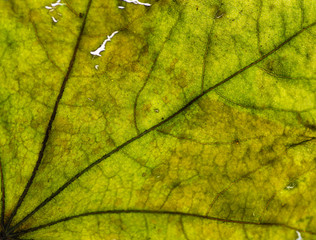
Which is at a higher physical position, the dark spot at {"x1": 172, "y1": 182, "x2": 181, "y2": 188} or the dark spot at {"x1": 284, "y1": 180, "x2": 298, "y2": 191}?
the dark spot at {"x1": 284, "y1": 180, "x2": 298, "y2": 191}

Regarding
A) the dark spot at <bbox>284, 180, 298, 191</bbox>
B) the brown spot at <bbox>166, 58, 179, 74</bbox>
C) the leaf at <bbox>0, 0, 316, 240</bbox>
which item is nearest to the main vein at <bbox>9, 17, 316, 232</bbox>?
the leaf at <bbox>0, 0, 316, 240</bbox>

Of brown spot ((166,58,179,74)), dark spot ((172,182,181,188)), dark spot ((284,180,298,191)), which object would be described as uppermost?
brown spot ((166,58,179,74))

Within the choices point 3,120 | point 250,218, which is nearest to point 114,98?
point 3,120

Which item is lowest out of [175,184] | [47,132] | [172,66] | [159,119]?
[175,184]

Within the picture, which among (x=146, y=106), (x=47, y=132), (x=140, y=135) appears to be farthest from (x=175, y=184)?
(x=47, y=132)

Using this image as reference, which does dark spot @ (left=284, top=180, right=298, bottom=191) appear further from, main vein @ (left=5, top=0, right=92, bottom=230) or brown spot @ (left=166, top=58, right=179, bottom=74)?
main vein @ (left=5, top=0, right=92, bottom=230)

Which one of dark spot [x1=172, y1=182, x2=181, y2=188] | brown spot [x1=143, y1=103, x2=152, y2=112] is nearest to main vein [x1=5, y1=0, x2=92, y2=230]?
brown spot [x1=143, y1=103, x2=152, y2=112]

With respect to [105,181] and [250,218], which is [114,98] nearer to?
[105,181]

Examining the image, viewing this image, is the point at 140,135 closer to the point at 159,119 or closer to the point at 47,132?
the point at 159,119
